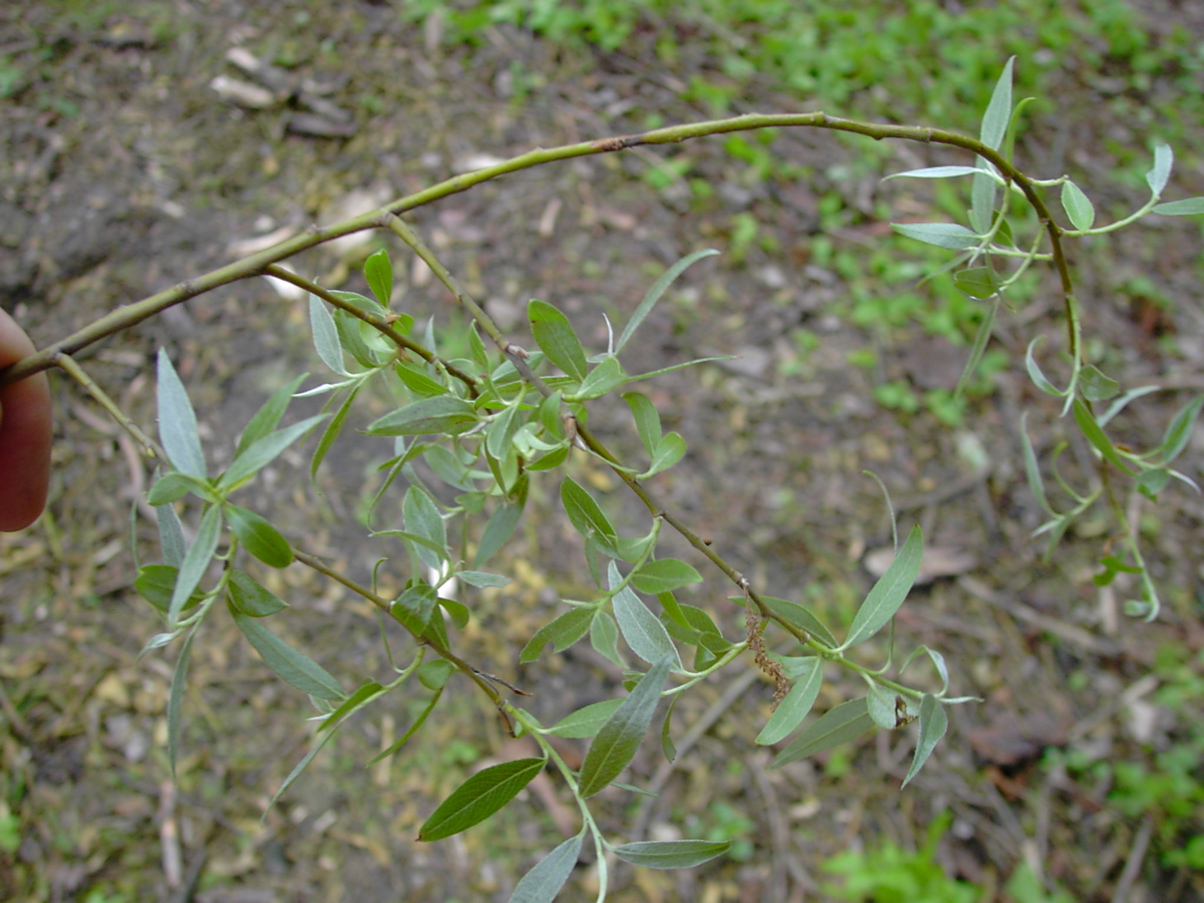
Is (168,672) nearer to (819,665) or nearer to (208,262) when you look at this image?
(208,262)

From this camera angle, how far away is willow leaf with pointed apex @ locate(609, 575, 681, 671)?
0.54 metres

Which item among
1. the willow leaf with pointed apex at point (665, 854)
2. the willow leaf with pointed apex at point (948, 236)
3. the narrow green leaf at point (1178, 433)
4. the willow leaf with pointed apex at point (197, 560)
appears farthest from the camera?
the narrow green leaf at point (1178, 433)

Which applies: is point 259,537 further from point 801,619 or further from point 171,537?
point 801,619

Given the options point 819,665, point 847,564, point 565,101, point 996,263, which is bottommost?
point 847,564

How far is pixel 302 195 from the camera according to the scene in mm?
2092

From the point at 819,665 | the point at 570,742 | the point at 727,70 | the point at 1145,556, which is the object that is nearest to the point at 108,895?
the point at 570,742

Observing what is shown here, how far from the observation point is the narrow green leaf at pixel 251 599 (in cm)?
48

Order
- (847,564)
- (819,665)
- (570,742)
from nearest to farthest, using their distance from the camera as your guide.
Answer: (819,665), (570,742), (847,564)

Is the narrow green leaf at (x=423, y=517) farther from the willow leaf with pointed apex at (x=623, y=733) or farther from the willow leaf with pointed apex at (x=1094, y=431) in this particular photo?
the willow leaf with pointed apex at (x=1094, y=431)

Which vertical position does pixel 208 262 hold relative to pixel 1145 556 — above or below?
above

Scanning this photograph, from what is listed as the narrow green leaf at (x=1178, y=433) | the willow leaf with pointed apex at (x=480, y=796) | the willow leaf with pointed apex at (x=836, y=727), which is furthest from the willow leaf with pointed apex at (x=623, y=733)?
the narrow green leaf at (x=1178, y=433)

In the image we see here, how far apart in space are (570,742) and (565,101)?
5.93ft

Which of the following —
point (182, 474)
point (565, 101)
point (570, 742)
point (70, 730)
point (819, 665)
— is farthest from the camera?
point (565, 101)

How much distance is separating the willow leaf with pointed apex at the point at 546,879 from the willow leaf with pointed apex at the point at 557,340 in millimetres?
292
